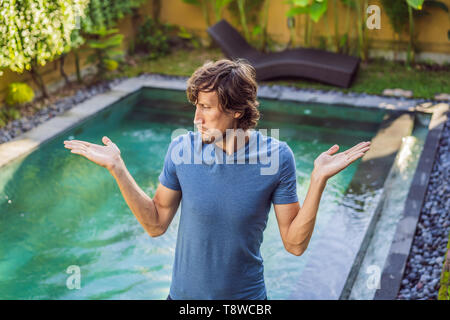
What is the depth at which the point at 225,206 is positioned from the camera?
1802mm

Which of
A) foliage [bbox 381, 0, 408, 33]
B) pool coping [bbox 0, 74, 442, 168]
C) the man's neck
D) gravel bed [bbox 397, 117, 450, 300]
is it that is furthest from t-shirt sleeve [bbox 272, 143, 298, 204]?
foliage [bbox 381, 0, 408, 33]

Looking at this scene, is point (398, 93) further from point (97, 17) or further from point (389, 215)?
point (97, 17)

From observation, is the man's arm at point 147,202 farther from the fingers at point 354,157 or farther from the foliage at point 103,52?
the foliage at point 103,52

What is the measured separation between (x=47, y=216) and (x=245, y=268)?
12.8ft

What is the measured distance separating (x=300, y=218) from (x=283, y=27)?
907cm

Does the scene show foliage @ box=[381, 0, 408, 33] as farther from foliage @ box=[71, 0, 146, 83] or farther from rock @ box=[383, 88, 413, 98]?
foliage @ box=[71, 0, 146, 83]

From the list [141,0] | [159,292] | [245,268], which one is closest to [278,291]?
[159,292]

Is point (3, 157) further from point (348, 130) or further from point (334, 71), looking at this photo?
point (334, 71)

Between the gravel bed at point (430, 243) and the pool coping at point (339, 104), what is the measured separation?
6 cm

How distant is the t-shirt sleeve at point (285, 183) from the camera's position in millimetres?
1809

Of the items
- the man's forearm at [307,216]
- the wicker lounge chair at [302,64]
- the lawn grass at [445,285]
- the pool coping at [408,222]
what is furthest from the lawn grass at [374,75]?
the man's forearm at [307,216]

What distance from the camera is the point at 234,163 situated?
183 centimetres

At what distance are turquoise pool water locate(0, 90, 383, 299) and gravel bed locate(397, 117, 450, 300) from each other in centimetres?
87

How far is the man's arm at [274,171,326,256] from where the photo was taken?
1.73 m
